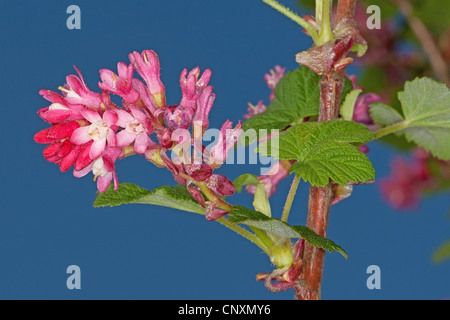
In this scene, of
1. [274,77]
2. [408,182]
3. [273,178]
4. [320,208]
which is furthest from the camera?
[408,182]

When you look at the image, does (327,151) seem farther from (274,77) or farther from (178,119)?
(274,77)

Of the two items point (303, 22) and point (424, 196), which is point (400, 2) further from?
point (303, 22)

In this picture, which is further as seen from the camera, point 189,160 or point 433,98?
point 433,98

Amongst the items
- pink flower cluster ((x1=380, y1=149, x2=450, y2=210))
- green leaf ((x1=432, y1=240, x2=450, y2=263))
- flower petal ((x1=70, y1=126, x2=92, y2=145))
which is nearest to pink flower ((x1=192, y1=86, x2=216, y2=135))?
flower petal ((x1=70, y1=126, x2=92, y2=145))

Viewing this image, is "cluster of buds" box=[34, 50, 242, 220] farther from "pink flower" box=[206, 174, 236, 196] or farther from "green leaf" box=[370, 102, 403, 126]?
"green leaf" box=[370, 102, 403, 126]

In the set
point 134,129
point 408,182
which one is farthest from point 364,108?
point 408,182

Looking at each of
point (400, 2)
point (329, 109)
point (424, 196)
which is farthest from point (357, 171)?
A: point (424, 196)
